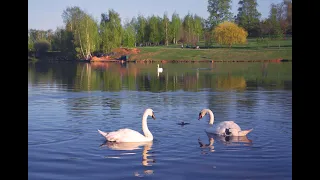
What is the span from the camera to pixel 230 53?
71.2 metres

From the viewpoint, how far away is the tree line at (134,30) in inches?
3130

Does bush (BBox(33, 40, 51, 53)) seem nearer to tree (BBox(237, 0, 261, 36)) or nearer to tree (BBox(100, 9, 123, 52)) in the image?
tree (BBox(100, 9, 123, 52))

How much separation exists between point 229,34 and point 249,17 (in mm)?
5645

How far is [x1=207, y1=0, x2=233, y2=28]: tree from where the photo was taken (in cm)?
7909

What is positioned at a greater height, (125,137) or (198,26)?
(198,26)

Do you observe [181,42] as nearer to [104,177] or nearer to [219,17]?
[219,17]

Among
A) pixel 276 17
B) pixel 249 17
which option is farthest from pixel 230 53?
pixel 276 17

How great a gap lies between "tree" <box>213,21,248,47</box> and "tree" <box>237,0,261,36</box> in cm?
112

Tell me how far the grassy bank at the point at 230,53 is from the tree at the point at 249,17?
231 centimetres

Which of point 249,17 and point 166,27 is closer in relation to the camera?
point 249,17

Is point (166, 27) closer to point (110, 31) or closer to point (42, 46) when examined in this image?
point (110, 31)
